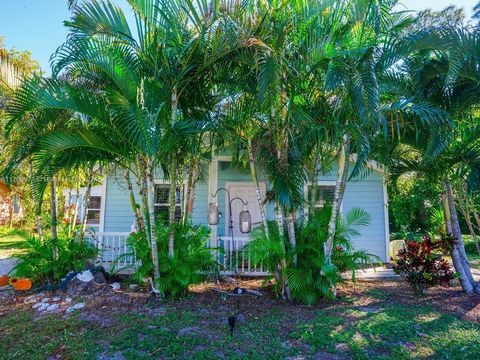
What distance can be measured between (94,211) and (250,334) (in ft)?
25.5

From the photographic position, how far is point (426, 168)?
5.28m

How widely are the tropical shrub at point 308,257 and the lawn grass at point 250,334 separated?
0.33 metres

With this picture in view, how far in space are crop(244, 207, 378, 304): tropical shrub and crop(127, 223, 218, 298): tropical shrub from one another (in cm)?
84

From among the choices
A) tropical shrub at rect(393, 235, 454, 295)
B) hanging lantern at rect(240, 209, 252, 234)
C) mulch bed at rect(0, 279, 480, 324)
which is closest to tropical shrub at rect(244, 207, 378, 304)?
mulch bed at rect(0, 279, 480, 324)

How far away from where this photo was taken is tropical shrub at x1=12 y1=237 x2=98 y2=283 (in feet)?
18.4

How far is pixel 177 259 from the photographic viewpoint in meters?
4.86

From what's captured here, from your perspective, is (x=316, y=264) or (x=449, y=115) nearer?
(x=449, y=115)

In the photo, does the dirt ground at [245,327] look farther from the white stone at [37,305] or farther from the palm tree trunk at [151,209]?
the palm tree trunk at [151,209]

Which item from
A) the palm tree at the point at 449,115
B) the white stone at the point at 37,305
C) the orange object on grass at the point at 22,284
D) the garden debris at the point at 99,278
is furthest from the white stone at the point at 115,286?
the palm tree at the point at 449,115

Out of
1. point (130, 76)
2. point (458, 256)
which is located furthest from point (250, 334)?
point (458, 256)

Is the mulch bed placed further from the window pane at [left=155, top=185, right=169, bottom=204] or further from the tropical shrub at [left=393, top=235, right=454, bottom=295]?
the window pane at [left=155, top=185, right=169, bottom=204]

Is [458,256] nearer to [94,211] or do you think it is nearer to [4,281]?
[4,281]

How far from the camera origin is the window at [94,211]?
9.73 metres

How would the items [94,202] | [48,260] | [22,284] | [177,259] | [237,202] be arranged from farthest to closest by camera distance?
1. [94,202]
2. [237,202]
3. [48,260]
4. [22,284]
5. [177,259]
